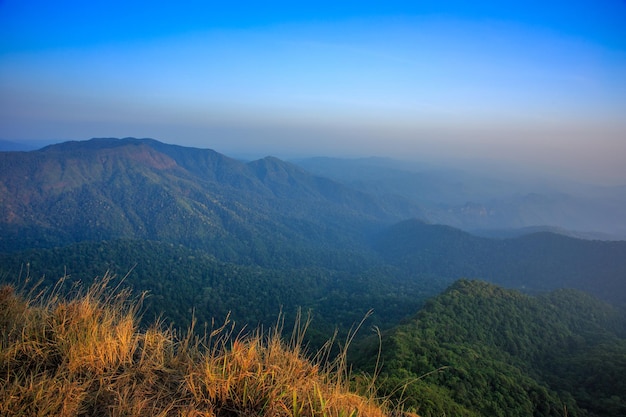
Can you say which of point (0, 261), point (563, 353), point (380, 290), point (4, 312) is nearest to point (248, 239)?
point (380, 290)

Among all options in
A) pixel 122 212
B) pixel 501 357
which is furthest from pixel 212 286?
pixel 122 212

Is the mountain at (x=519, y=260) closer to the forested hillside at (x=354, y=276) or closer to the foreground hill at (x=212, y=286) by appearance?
the forested hillside at (x=354, y=276)

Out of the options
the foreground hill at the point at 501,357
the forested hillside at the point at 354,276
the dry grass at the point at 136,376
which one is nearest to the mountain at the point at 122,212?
the forested hillside at the point at 354,276

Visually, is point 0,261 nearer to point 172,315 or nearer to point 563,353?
point 172,315

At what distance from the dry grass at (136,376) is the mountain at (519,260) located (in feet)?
354

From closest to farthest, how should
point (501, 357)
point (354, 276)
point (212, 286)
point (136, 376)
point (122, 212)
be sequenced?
point (136, 376) → point (501, 357) → point (212, 286) → point (354, 276) → point (122, 212)

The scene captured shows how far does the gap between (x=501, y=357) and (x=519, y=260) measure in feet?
357

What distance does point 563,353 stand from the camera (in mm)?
33250

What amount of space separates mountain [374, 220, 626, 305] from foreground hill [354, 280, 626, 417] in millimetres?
57897

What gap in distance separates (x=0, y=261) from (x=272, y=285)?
53767 millimetres

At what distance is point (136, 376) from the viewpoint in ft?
10.0

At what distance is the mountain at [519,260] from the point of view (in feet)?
311

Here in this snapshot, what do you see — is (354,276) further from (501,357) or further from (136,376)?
(136,376)

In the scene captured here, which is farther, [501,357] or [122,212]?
[122,212]
